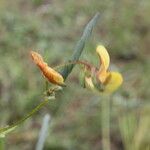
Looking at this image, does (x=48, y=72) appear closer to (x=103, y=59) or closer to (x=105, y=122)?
(x=103, y=59)

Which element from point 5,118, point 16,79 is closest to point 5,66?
point 16,79

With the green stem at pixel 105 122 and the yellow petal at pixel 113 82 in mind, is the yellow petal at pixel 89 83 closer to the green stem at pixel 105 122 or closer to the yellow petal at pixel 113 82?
the yellow petal at pixel 113 82

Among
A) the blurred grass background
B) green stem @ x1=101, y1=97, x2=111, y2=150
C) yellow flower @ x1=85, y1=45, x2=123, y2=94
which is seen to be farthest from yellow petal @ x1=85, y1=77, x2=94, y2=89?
green stem @ x1=101, y1=97, x2=111, y2=150

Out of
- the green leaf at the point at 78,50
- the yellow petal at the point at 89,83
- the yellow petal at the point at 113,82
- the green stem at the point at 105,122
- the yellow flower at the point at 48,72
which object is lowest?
the yellow petal at the point at 113,82

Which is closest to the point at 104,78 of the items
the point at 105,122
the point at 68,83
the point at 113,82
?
the point at 113,82

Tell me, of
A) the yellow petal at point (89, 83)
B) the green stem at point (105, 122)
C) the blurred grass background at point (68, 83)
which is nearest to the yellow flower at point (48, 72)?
the yellow petal at point (89, 83)

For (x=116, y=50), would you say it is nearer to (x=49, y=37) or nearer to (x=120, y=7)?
(x=120, y=7)

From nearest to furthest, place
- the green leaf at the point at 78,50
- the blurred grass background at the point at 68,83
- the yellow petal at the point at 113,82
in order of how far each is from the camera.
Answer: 1. the yellow petal at the point at 113,82
2. the green leaf at the point at 78,50
3. the blurred grass background at the point at 68,83
